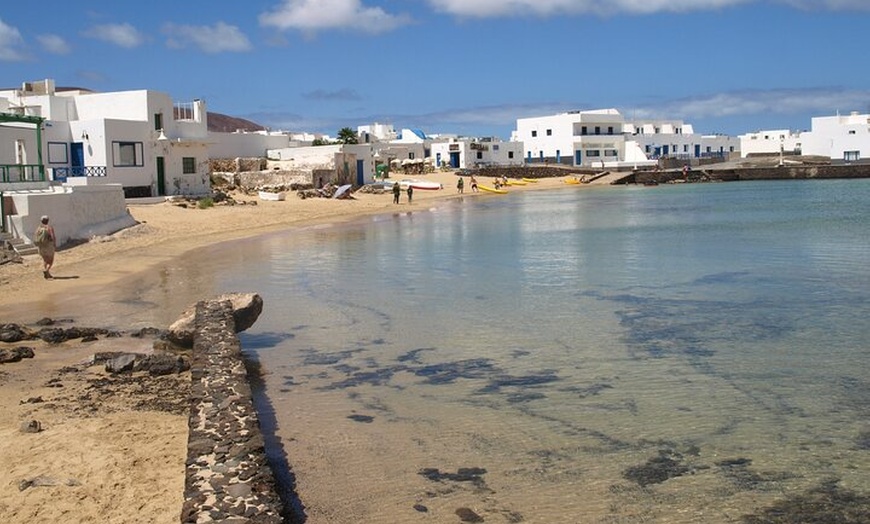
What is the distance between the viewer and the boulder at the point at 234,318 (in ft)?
41.1

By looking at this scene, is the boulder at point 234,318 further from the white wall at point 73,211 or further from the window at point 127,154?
the window at point 127,154

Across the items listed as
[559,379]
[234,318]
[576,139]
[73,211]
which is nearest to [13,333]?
[234,318]

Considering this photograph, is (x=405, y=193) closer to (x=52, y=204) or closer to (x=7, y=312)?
(x=52, y=204)

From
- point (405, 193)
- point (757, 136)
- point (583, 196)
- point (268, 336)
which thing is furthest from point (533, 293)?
point (757, 136)

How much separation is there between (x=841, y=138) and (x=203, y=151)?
85.1 meters

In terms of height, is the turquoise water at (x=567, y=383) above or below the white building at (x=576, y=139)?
below

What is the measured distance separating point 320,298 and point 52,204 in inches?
452

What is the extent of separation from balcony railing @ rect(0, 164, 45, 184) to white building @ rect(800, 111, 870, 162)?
3787 inches

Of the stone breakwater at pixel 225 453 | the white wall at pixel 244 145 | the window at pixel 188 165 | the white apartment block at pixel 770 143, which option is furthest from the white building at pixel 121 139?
the white apartment block at pixel 770 143

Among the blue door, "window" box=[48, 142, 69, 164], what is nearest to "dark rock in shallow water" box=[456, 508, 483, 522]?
"window" box=[48, 142, 69, 164]

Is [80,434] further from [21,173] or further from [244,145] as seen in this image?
[244,145]

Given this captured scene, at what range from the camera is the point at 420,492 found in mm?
7645

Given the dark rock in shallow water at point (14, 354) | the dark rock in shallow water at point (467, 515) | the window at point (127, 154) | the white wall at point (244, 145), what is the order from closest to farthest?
the dark rock in shallow water at point (467, 515) < the dark rock in shallow water at point (14, 354) < the window at point (127, 154) < the white wall at point (244, 145)

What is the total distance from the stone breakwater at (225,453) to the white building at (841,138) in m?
106
